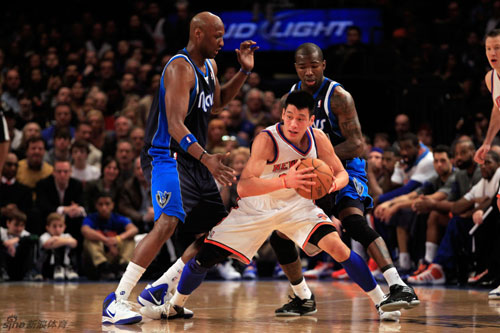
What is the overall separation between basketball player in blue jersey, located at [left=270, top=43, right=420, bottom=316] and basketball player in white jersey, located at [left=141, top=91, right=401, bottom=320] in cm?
26

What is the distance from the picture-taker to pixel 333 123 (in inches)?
233

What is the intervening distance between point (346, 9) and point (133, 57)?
13.4ft

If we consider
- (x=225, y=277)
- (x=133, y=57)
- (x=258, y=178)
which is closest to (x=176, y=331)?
(x=258, y=178)

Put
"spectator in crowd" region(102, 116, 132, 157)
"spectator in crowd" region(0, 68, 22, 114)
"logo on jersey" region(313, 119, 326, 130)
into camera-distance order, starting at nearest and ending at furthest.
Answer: "logo on jersey" region(313, 119, 326, 130), "spectator in crowd" region(102, 116, 132, 157), "spectator in crowd" region(0, 68, 22, 114)

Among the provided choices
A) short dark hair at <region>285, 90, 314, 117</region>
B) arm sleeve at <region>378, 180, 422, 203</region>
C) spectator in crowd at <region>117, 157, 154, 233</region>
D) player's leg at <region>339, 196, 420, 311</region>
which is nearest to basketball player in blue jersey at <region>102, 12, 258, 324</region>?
short dark hair at <region>285, 90, 314, 117</region>

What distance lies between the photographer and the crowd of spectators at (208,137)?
9.08 metres

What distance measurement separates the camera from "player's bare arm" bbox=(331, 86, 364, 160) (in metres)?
5.74

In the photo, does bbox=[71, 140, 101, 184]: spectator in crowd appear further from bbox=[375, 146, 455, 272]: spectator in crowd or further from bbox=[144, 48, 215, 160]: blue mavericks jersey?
bbox=[144, 48, 215, 160]: blue mavericks jersey

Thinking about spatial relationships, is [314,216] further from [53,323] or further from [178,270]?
[53,323]

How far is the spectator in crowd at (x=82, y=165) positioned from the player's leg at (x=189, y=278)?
516 centimetres

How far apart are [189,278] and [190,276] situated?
0.06ft

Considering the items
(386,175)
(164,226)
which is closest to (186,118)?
(164,226)

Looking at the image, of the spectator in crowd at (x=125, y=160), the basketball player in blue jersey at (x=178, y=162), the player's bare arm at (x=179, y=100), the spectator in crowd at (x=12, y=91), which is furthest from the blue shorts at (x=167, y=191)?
the spectator in crowd at (x=12, y=91)

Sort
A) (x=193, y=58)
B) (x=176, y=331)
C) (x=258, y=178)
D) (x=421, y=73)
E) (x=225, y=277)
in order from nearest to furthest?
(x=176, y=331) < (x=258, y=178) < (x=193, y=58) < (x=225, y=277) < (x=421, y=73)
